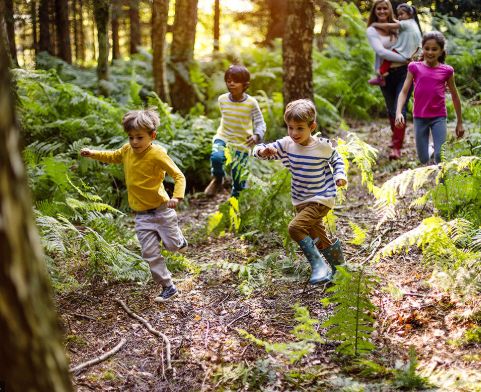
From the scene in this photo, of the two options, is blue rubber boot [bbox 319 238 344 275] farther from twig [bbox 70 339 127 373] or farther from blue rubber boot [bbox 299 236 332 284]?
twig [bbox 70 339 127 373]

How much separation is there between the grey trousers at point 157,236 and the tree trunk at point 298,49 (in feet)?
15.7

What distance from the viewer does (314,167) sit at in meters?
4.70

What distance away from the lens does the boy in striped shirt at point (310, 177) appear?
4605mm

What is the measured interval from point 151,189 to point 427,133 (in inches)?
163

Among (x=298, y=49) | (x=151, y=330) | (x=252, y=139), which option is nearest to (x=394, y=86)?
(x=298, y=49)

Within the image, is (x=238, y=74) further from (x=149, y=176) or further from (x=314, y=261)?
(x=314, y=261)

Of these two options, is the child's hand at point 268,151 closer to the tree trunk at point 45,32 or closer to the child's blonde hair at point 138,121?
the child's blonde hair at point 138,121

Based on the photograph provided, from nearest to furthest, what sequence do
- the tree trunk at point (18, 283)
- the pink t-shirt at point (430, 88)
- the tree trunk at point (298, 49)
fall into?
the tree trunk at point (18, 283), the pink t-shirt at point (430, 88), the tree trunk at point (298, 49)

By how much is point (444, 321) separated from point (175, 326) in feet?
6.90

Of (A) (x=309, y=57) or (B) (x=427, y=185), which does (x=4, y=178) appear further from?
(A) (x=309, y=57)

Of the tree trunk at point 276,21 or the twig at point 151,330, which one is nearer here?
the twig at point 151,330

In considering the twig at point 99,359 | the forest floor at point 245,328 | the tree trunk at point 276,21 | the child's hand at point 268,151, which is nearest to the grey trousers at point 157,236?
the forest floor at point 245,328

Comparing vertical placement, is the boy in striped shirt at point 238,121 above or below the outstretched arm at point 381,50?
below

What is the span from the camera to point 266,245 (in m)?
5.86
